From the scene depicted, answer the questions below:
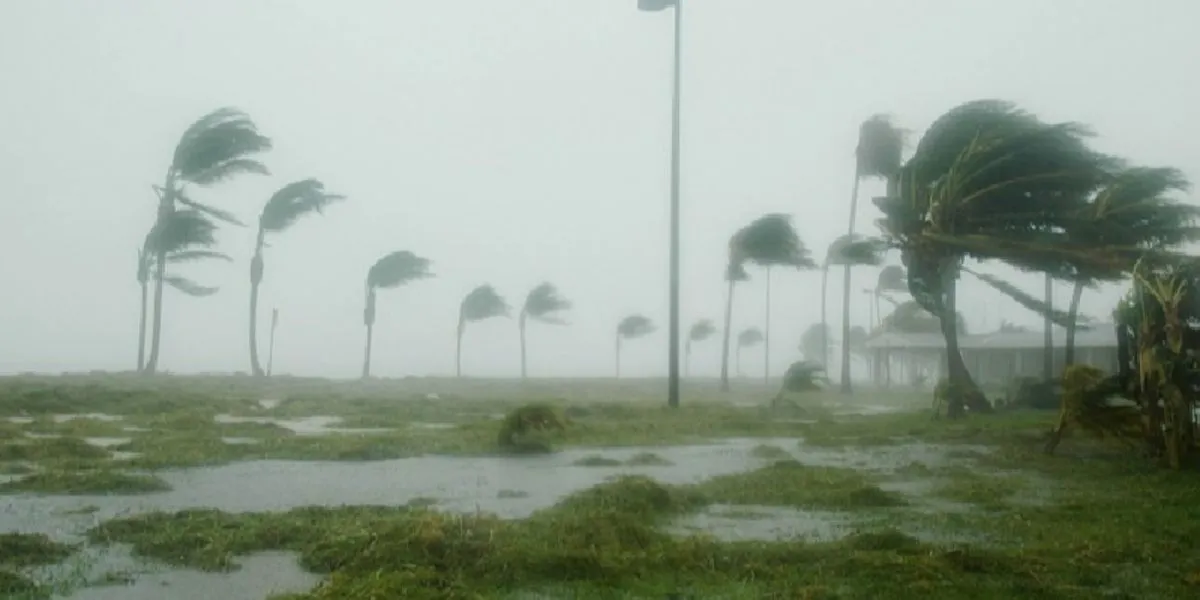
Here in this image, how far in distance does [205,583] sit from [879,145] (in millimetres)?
41827

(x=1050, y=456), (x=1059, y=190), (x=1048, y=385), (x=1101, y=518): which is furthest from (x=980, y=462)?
(x=1048, y=385)

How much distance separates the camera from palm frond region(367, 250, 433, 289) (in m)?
63.6

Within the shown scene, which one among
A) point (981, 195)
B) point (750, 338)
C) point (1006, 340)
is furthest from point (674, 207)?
point (750, 338)

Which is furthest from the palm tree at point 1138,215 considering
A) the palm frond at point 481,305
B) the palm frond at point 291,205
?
the palm frond at point 481,305

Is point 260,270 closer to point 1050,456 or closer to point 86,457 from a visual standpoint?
point 86,457

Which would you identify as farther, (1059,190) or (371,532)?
(1059,190)

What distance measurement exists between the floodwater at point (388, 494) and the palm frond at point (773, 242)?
34878 mm

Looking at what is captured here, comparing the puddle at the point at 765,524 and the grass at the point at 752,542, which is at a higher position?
the grass at the point at 752,542

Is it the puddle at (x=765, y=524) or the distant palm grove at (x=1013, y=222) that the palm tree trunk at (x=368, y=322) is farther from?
the puddle at (x=765, y=524)

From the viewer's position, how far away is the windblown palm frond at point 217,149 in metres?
40.7

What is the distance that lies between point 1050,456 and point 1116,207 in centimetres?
1455

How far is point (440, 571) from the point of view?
651 centimetres

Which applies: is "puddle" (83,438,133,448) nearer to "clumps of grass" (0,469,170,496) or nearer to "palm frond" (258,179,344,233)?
"clumps of grass" (0,469,170,496)

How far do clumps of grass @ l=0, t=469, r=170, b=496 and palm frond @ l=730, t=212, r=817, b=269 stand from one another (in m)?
42.3
